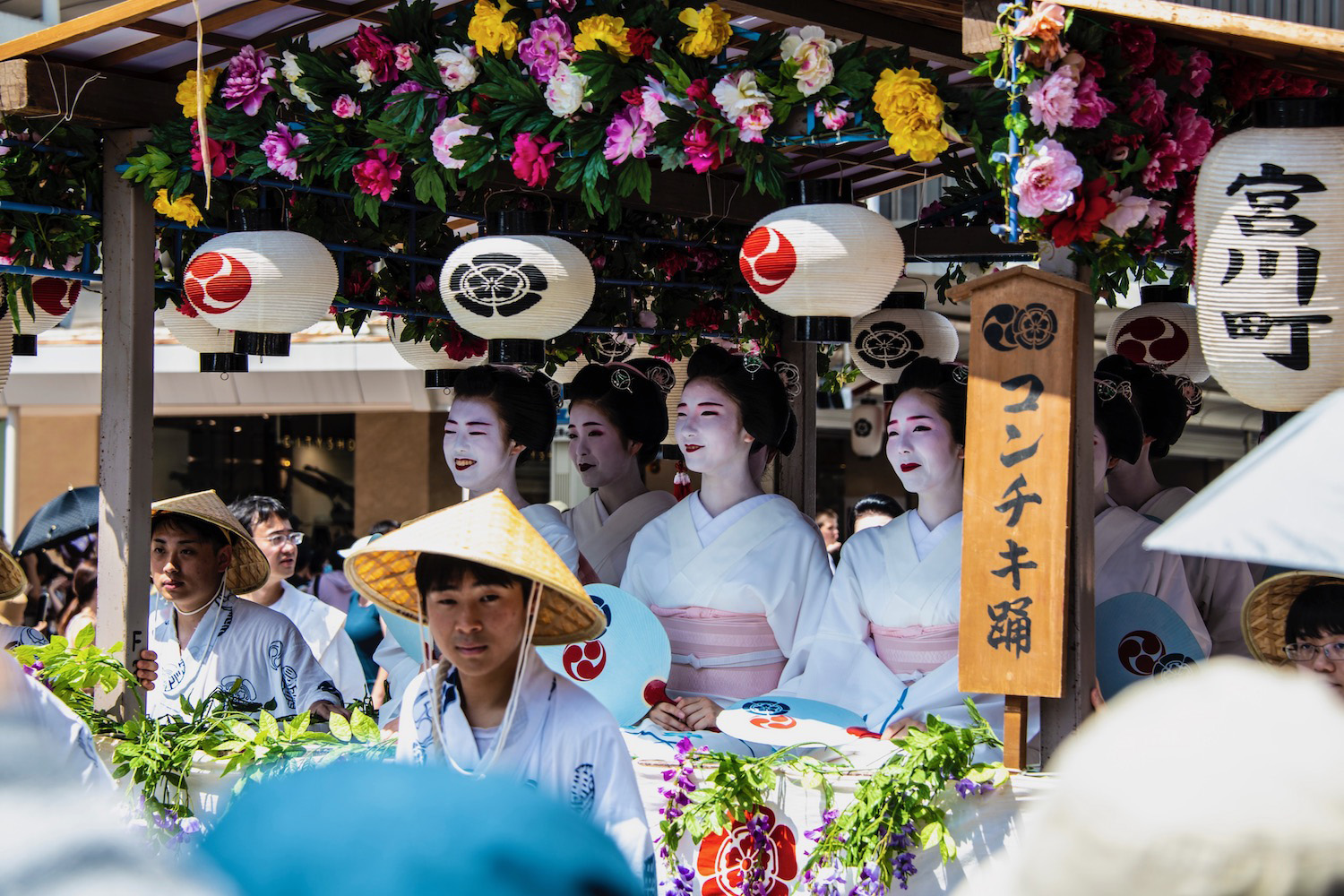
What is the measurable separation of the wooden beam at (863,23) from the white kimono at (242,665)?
274cm

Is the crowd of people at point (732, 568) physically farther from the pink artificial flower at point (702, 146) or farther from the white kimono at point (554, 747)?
the pink artificial flower at point (702, 146)

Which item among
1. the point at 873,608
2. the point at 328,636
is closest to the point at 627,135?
the point at 873,608

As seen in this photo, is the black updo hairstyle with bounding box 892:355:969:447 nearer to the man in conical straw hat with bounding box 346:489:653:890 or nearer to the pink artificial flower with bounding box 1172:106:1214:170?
the pink artificial flower with bounding box 1172:106:1214:170

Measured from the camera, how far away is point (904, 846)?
357 centimetres

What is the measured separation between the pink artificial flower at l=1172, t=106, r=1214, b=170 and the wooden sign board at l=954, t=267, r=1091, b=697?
505mm

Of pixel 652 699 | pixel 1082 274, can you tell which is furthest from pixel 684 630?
pixel 1082 274

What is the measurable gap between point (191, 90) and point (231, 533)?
1616 mm

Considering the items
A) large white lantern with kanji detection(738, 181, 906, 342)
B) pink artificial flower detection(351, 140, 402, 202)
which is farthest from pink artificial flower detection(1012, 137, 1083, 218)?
pink artificial flower detection(351, 140, 402, 202)

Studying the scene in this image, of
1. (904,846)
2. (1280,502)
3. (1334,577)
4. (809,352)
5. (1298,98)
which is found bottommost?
(904,846)

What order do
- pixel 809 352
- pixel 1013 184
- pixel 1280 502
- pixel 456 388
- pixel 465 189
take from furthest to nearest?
pixel 809 352, pixel 465 189, pixel 456 388, pixel 1013 184, pixel 1280 502

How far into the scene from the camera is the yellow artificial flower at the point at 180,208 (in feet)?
16.2

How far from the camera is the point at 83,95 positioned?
15.8ft

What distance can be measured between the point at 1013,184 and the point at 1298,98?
28.0 inches

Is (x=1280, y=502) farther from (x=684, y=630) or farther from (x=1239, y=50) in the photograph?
(x=684, y=630)
